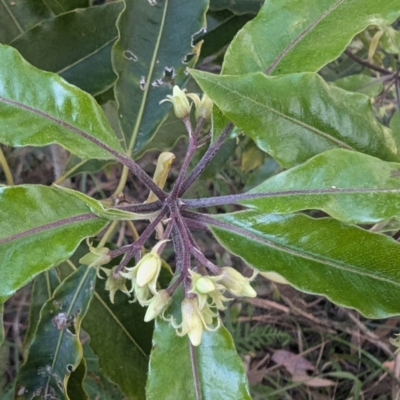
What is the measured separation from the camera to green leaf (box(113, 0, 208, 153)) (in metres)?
0.88

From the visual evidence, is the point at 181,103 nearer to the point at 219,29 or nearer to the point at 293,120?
the point at 293,120

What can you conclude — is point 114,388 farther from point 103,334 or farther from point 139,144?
point 139,144

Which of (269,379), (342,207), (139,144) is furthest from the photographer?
(269,379)

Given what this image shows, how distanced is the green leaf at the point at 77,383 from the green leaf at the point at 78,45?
0.54m

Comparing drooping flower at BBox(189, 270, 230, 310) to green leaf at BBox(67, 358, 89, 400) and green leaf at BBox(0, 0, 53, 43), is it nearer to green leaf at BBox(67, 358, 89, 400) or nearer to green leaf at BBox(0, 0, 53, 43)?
green leaf at BBox(67, 358, 89, 400)

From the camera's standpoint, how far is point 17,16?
1100 millimetres

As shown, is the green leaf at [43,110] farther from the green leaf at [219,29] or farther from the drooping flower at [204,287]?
the green leaf at [219,29]

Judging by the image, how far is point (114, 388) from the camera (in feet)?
4.89

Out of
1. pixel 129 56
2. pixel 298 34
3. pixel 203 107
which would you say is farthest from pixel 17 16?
pixel 298 34

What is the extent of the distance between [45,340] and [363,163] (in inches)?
26.4

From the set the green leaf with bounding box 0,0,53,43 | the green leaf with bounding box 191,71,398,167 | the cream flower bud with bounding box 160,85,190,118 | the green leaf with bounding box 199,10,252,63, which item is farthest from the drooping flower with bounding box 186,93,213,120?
the green leaf with bounding box 0,0,53,43

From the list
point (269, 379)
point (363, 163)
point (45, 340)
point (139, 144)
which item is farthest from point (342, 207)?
point (269, 379)

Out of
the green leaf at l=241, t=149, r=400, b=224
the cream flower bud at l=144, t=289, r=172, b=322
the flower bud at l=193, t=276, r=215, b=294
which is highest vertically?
the green leaf at l=241, t=149, r=400, b=224

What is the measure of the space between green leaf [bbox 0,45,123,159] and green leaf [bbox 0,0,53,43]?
0.45 meters
